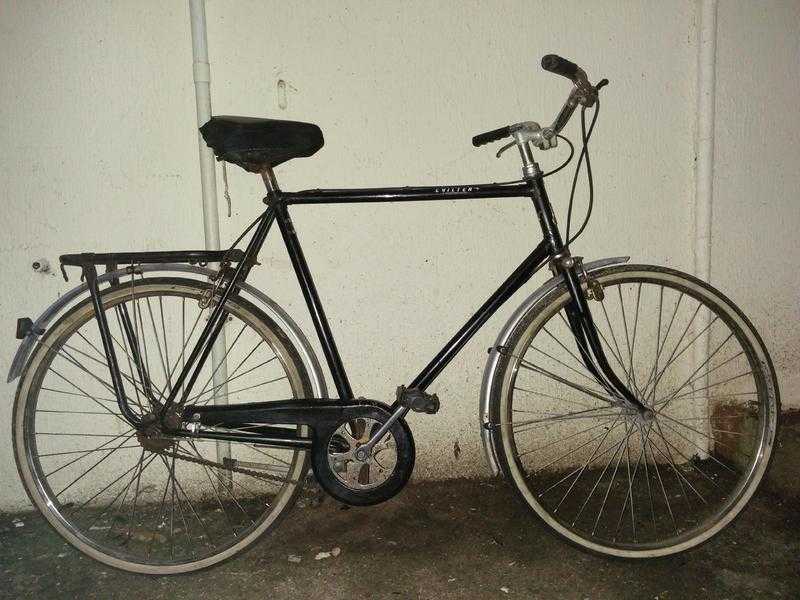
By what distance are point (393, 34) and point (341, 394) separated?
4.59 feet

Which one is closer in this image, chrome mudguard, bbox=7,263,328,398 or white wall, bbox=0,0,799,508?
chrome mudguard, bbox=7,263,328,398

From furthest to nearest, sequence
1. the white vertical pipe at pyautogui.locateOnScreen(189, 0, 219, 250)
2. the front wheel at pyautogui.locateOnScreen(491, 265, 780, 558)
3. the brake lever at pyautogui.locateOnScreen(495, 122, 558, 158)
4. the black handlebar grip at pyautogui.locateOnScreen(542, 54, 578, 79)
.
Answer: the front wheel at pyautogui.locateOnScreen(491, 265, 780, 558) → the white vertical pipe at pyautogui.locateOnScreen(189, 0, 219, 250) → the brake lever at pyautogui.locateOnScreen(495, 122, 558, 158) → the black handlebar grip at pyautogui.locateOnScreen(542, 54, 578, 79)

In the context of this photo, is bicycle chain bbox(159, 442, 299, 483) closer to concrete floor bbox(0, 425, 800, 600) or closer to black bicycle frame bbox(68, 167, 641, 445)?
black bicycle frame bbox(68, 167, 641, 445)

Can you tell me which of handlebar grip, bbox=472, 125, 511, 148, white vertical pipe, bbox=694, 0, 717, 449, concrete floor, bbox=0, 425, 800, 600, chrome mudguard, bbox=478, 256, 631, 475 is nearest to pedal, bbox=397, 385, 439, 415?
chrome mudguard, bbox=478, 256, 631, 475

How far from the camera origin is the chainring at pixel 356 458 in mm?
1911

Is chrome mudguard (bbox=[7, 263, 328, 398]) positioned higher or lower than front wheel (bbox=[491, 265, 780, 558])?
higher

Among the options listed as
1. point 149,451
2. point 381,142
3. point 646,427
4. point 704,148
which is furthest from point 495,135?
point 149,451

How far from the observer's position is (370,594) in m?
1.93

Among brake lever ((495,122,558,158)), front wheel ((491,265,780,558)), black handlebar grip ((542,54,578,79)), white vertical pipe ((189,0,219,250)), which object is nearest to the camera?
black handlebar grip ((542,54,578,79))

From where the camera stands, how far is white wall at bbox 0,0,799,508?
86.7 inches

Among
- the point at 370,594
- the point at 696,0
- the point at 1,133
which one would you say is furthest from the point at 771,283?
the point at 1,133

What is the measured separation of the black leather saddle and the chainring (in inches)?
33.9

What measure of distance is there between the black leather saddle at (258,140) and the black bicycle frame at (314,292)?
0.08 m

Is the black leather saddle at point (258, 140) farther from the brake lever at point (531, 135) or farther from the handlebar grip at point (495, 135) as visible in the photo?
the brake lever at point (531, 135)
